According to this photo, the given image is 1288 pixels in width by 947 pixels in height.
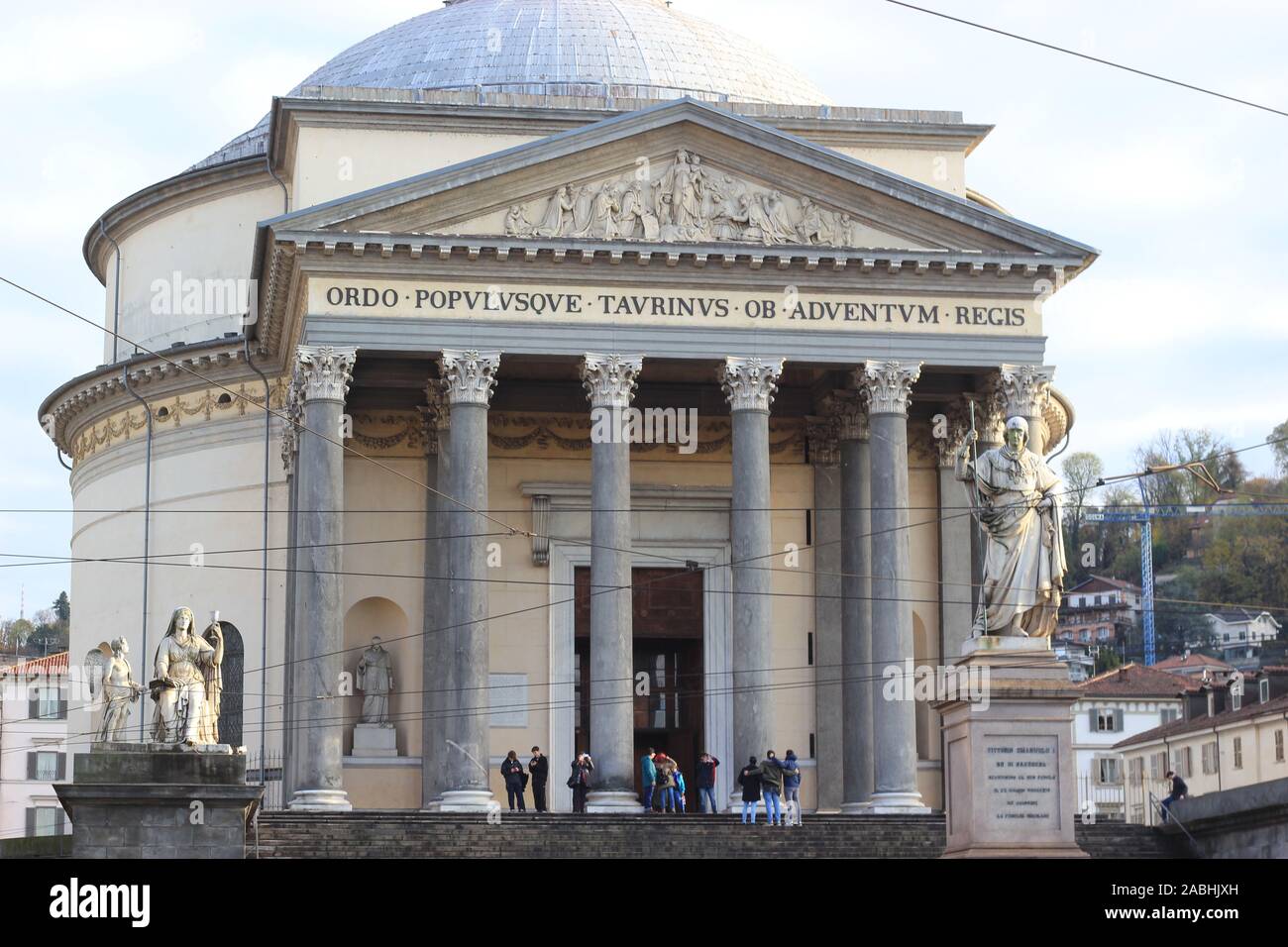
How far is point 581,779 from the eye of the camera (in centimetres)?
4094

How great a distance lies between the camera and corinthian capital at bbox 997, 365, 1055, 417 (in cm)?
4294

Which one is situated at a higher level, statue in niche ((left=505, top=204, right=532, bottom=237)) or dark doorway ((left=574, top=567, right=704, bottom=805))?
statue in niche ((left=505, top=204, right=532, bottom=237))

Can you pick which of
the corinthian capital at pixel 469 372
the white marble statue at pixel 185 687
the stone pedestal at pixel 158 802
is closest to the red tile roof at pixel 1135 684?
the corinthian capital at pixel 469 372

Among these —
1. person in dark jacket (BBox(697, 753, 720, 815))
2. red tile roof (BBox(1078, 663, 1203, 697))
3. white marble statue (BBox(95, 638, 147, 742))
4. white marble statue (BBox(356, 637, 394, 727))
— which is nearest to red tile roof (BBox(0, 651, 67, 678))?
red tile roof (BBox(1078, 663, 1203, 697))

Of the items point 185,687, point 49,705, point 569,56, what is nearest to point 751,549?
point 185,687

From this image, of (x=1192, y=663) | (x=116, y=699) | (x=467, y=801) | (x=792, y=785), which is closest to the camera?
(x=116, y=699)

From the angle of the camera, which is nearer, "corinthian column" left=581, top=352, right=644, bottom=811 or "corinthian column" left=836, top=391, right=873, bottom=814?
"corinthian column" left=581, top=352, right=644, bottom=811

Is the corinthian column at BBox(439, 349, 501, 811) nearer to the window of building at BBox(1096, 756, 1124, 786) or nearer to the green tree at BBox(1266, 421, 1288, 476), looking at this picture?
the window of building at BBox(1096, 756, 1124, 786)

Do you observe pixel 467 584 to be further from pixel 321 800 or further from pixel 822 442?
pixel 822 442

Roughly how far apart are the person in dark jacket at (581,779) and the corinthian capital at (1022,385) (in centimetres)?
1060

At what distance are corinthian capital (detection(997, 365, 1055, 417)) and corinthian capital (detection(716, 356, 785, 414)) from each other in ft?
14.6

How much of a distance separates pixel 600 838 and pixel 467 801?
378 cm
